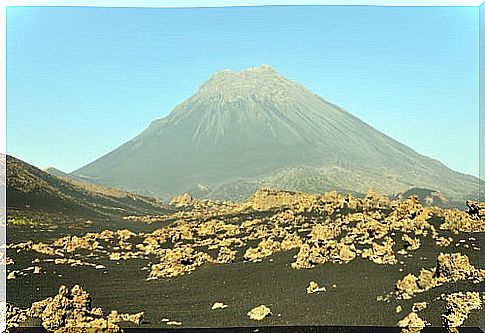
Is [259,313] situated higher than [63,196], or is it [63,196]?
[63,196]

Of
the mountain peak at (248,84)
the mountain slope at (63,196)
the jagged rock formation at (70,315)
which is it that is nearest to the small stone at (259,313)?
the jagged rock formation at (70,315)

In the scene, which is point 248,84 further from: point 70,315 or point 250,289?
point 70,315

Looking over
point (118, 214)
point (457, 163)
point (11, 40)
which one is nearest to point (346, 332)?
point (457, 163)

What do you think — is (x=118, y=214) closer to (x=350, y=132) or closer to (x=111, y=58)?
(x=111, y=58)

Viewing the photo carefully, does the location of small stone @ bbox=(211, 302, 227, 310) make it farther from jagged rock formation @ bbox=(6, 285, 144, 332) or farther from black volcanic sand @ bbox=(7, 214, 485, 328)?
jagged rock formation @ bbox=(6, 285, 144, 332)

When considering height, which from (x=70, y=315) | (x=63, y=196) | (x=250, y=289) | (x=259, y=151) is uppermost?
(x=259, y=151)

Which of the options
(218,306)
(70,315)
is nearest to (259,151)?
(218,306)

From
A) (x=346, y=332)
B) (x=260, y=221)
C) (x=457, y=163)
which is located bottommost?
(x=346, y=332)
